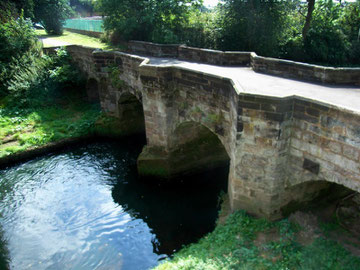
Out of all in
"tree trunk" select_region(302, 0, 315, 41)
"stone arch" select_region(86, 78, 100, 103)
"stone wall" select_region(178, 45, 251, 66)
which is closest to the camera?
"stone wall" select_region(178, 45, 251, 66)

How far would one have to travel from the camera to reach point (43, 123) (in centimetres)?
1728

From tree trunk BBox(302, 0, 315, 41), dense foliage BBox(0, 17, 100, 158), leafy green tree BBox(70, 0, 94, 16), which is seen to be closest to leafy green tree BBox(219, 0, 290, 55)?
tree trunk BBox(302, 0, 315, 41)

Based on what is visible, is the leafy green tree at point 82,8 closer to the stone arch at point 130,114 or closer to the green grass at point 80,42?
the green grass at point 80,42

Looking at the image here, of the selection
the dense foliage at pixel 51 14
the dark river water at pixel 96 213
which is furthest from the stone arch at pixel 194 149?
the dense foliage at pixel 51 14

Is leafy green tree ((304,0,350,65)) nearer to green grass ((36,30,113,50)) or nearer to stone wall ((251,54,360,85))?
stone wall ((251,54,360,85))

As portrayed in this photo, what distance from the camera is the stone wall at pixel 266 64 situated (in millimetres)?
9172

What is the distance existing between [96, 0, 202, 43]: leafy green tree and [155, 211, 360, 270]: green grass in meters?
11.9

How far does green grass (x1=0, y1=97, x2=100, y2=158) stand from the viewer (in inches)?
607

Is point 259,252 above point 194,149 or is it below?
below

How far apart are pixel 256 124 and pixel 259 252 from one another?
3.06m

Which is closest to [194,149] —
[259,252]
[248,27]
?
[259,252]

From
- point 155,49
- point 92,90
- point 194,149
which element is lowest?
point 194,149

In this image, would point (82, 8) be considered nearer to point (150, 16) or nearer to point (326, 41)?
point (150, 16)

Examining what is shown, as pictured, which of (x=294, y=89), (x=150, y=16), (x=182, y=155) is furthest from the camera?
(x=150, y=16)
